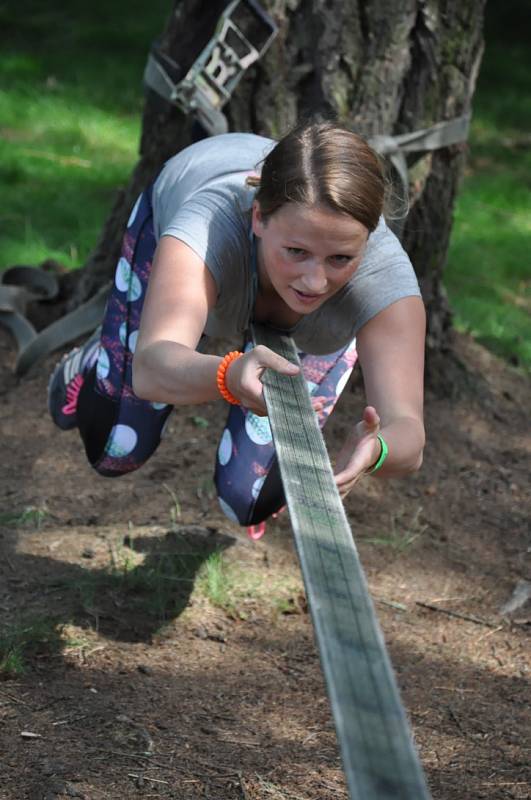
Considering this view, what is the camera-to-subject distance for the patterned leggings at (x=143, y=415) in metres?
2.85

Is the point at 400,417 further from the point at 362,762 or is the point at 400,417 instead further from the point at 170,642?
the point at 362,762

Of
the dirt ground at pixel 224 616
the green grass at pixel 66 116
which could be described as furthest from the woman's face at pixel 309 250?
the green grass at pixel 66 116

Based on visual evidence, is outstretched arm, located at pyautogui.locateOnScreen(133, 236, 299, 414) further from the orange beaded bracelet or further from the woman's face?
the woman's face

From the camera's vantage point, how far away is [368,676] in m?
1.29

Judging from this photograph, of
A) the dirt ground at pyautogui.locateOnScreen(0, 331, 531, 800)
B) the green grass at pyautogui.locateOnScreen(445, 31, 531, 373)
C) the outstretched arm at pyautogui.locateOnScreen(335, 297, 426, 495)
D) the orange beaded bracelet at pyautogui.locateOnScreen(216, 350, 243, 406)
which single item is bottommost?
the green grass at pyautogui.locateOnScreen(445, 31, 531, 373)

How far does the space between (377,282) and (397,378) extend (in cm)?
22

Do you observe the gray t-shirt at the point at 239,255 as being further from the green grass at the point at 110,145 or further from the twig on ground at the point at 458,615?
the green grass at the point at 110,145

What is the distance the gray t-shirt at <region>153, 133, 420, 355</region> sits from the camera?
2.35 meters

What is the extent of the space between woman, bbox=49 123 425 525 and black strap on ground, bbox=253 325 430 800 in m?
0.10

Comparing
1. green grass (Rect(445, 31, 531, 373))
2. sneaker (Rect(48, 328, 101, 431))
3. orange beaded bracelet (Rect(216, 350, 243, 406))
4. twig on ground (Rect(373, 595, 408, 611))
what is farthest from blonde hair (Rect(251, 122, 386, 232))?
green grass (Rect(445, 31, 531, 373))

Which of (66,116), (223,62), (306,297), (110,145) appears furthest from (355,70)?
(66,116)

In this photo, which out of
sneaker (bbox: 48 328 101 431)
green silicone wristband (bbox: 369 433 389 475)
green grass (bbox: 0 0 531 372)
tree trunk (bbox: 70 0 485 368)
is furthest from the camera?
green grass (bbox: 0 0 531 372)

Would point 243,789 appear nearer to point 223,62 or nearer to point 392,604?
point 392,604

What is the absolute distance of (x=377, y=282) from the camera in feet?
7.81
